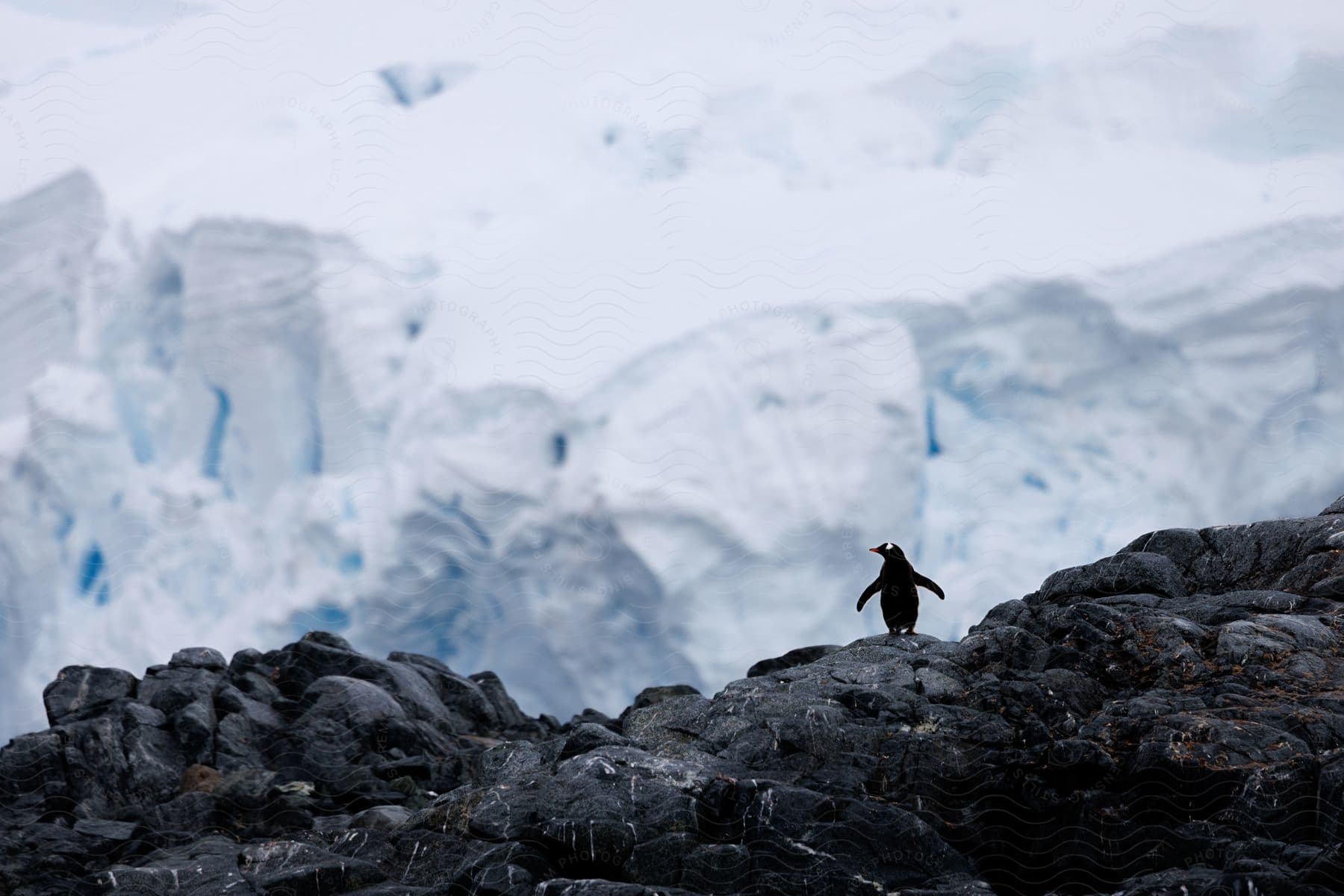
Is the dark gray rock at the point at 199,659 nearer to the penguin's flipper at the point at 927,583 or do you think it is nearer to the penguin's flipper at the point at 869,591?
the penguin's flipper at the point at 869,591

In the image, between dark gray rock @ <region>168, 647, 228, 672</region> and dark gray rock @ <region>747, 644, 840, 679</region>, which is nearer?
dark gray rock @ <region>747, 644, 840, 679</region>

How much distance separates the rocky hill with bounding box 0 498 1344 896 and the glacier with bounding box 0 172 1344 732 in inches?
241

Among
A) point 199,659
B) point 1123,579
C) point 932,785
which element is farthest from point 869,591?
point 199,659

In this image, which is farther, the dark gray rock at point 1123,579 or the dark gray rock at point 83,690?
the dark gray rock at point 83,690

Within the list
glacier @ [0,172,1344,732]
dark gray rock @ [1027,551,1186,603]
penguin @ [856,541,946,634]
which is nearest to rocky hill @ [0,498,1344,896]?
dark gray rock @ [1027,551,1186,603]

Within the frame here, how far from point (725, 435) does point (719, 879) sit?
11044mm

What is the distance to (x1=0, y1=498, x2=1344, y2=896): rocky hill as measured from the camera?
19.7 ft

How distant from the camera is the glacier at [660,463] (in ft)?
52.6

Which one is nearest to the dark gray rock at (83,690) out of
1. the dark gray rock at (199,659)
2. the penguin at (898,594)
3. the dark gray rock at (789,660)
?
the dark gray rock at (199,659)

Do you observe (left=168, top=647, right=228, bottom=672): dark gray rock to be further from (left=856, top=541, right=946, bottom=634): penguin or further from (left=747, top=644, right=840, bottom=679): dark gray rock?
(left=856, top=541, right=946, bottom=634): penguin

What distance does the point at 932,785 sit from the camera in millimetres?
6793

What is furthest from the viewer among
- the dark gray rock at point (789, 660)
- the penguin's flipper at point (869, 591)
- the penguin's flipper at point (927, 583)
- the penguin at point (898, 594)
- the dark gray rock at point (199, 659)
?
the dark gray rock at point (199, 659)

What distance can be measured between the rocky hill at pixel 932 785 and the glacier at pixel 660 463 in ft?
20.1

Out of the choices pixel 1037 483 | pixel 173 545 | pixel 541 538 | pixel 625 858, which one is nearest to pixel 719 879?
pixel 625 858
